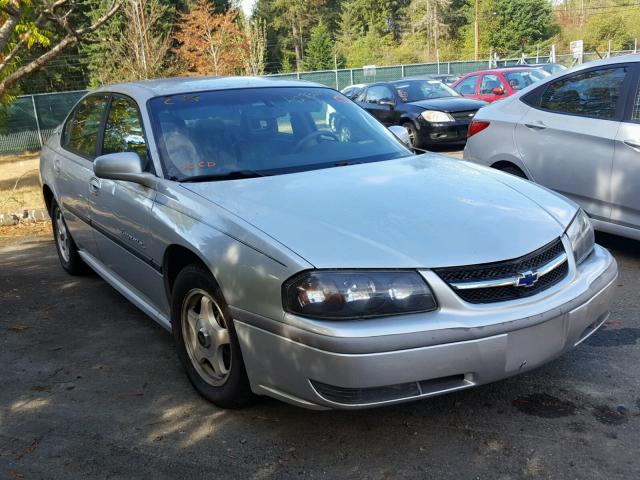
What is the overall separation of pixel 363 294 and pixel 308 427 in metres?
0.83

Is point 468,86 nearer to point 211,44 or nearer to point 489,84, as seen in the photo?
point 489,84

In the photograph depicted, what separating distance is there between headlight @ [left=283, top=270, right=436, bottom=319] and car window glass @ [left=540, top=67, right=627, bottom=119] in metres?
3.33

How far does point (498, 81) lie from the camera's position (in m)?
15.3

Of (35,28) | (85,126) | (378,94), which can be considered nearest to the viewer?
(85,126)

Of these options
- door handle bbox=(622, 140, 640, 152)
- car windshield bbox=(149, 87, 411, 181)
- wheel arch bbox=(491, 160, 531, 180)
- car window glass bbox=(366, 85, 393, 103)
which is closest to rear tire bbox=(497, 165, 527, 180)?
wheel arch bbox=(491, 160, 531, 180)

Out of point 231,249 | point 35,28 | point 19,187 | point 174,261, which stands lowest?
point 19,187

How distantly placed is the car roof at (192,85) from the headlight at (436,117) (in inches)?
308

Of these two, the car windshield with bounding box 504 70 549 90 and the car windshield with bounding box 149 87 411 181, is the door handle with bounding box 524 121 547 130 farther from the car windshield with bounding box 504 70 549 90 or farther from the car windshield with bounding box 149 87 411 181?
the car windshield with bounding box 504 70 549 90

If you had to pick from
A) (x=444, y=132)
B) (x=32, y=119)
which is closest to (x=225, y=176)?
(x=444, y=132)

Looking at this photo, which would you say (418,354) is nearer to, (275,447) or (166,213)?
(275,447)

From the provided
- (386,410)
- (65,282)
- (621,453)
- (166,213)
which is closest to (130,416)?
(166,213)

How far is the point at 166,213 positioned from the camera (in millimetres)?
3393

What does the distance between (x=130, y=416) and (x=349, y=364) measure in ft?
4.42

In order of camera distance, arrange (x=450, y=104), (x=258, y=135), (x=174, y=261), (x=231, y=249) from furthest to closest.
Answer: (x=450, y=104), (x=258, y=135), (x=174, y=261), (x=231, y=249)
